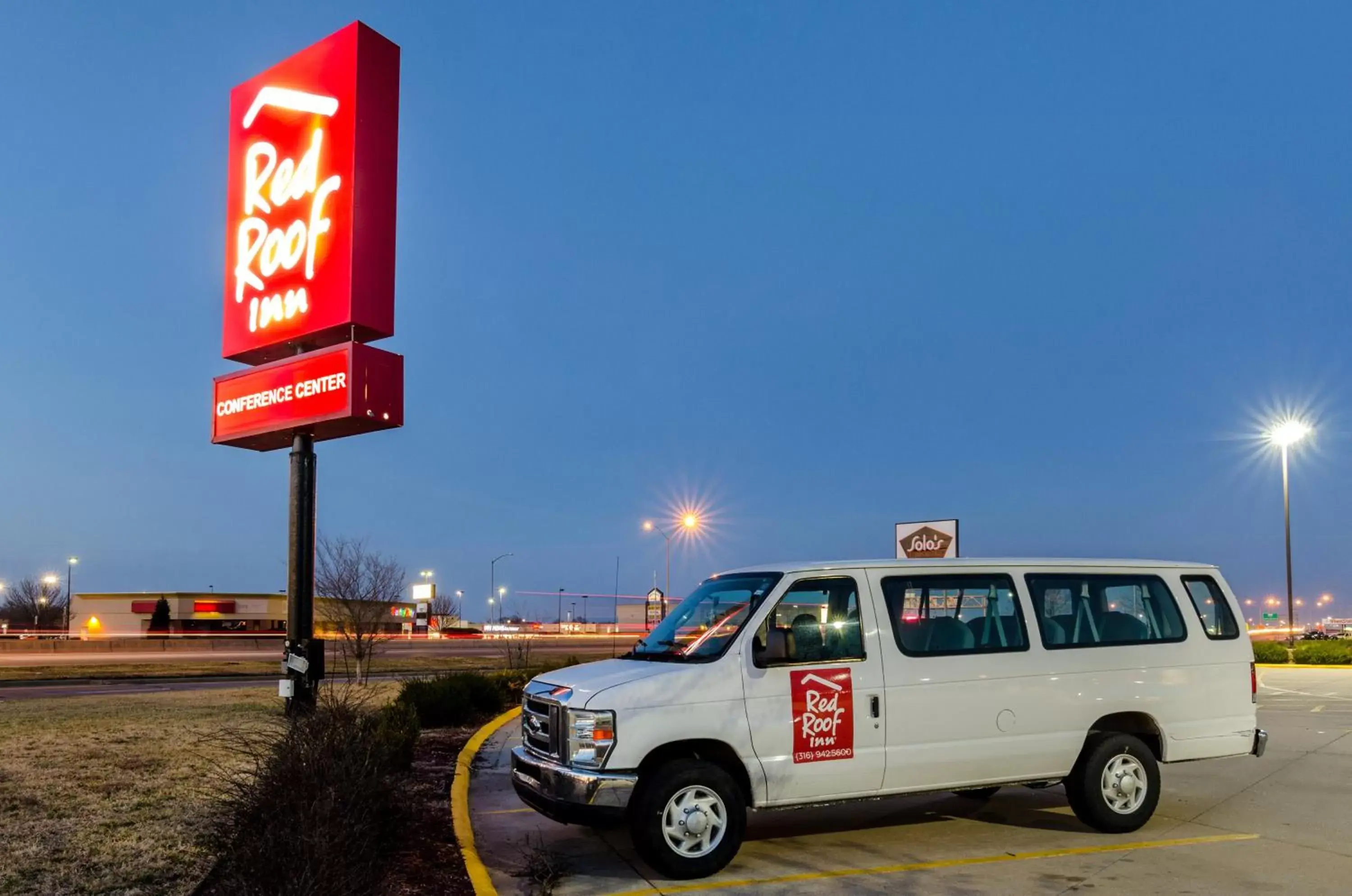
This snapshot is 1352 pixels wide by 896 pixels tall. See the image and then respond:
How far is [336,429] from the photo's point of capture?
12.1 metres

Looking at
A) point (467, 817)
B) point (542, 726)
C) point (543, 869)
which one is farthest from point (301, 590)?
point (543, 869)

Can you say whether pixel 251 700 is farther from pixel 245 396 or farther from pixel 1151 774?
pixel 1151 774

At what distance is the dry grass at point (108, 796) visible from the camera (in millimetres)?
6570

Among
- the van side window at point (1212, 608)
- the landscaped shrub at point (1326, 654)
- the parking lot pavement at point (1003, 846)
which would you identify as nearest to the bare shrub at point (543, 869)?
the parking lot pavement at point (1003, 846)

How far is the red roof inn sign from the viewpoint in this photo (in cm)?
1182

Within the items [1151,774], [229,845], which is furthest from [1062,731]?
[229,845]

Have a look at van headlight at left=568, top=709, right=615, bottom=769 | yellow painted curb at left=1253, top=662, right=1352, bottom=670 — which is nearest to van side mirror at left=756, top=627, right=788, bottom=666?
van headlight at left=568, top=709, right=615, bottom=769

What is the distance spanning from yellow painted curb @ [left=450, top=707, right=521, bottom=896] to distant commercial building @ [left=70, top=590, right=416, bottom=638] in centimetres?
6715

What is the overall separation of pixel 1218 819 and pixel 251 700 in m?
15.8

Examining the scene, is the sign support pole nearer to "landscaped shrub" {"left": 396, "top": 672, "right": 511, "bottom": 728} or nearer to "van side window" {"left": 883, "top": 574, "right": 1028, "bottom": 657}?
"landscaped shrub" {"left": 396, "top": 672, "right": 511, "bottom": 728}

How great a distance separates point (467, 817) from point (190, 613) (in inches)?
3169

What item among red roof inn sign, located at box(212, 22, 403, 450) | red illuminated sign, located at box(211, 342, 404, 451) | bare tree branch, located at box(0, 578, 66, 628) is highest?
red roof inn sign, located at box(212, 22, 403, 450)

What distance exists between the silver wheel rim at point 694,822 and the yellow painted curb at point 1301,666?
98.7ft

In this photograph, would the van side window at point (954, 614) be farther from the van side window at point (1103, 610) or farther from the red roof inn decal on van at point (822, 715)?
the red roof inn decal on van at point (822, 715)
